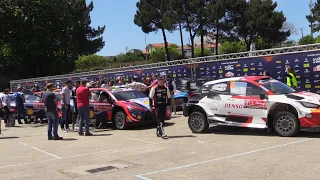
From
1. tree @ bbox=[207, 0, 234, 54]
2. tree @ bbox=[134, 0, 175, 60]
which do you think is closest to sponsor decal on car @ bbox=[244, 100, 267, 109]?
tree @ bbox=[207, 0, 234, 54]

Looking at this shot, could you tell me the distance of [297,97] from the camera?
959 cm

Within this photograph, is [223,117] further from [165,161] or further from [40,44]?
[40,44]

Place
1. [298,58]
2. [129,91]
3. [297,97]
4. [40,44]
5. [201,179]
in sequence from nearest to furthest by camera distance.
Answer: [201,179], [297,97], [129,91], [298,58], [40,44]

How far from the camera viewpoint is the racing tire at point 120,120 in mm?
12902

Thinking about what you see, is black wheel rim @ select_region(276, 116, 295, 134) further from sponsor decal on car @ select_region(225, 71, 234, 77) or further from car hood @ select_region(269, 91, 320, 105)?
sponsor decal on car @ select_region(225, 71, 234, 77)

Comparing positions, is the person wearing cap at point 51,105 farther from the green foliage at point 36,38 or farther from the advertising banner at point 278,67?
the green foliage at point 36,38

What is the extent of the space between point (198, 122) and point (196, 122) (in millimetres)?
68

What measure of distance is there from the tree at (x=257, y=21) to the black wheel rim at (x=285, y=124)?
4013 cm

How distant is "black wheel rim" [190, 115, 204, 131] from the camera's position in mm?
11117

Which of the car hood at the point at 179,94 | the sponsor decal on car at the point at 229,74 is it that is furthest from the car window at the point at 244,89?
the sponsor decal on car at the point at 229,74

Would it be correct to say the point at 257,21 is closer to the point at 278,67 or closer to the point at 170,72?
the point at 170,72

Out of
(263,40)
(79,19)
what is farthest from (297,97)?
(79,19)

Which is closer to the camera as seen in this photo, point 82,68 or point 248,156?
point 248,156

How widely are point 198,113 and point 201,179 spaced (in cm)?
506
